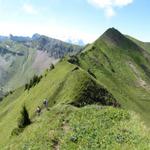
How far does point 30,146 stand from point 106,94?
4911 cm

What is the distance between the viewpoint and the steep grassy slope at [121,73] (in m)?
133

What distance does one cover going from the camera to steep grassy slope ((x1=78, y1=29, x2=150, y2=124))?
5236 inches

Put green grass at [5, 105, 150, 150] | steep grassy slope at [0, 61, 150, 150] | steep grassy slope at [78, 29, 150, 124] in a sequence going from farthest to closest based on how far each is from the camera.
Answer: steep grassy slope at [78, 29, 150, 124], steep grassy slope at [0, 61, 150, 150], green grass at [5, 105, 150, 150]

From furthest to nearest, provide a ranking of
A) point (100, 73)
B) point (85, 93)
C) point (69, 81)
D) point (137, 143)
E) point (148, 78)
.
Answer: point (148, 78)
point (100, 73)
point (69, 81)
point (85, 93)
point (137, 143)

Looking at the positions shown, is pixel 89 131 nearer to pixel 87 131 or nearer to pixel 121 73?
pixel 87 131

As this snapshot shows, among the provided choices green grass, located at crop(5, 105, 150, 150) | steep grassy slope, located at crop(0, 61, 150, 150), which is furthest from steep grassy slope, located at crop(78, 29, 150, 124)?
green grass, located at crop(5, 105, 150, 150)

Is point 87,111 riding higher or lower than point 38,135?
higher

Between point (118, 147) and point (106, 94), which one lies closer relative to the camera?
point (118, 147)

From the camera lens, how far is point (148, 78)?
17950 cm

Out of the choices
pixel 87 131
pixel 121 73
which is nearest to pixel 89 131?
pixel 87 131

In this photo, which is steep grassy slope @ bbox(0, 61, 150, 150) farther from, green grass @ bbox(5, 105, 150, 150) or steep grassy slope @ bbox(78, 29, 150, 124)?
steep grassy slope @ bbox(78, 29, 150, 124)

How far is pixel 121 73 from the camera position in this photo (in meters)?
170

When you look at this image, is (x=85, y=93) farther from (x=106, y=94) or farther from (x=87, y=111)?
(x=87, y=111)

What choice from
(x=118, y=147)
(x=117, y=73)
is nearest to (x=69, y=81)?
(x=118, y=147)
